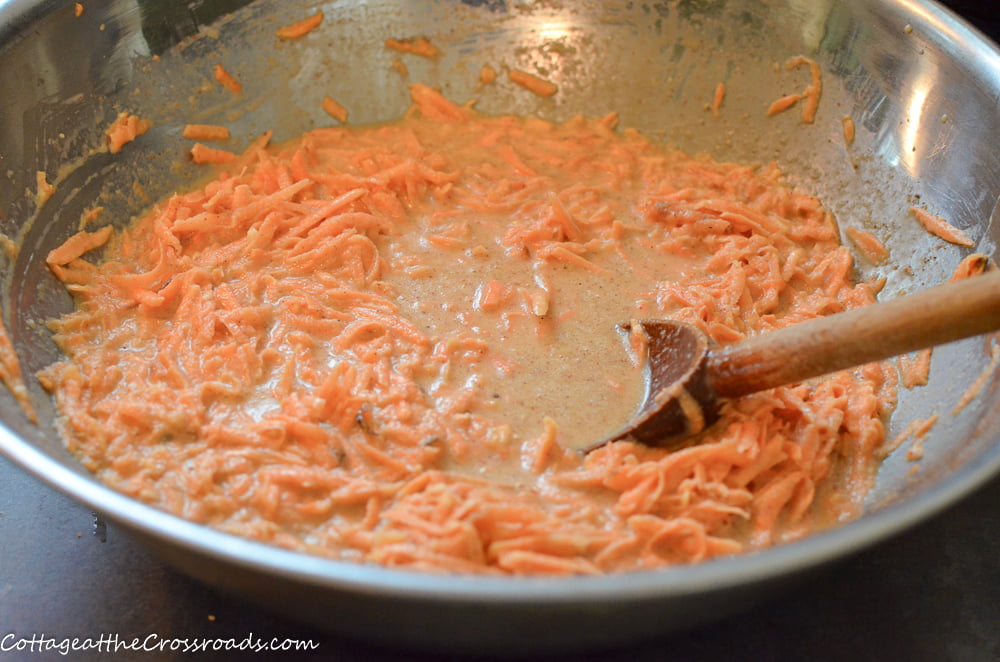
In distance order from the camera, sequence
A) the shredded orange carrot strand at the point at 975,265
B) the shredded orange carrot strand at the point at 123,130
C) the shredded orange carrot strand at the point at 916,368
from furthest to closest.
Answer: the shredded orange carrot strand at the point at 123,130
the shredded orange carrot strand at the point at 975,265
the shredded orange carrot strand at the point at 916,368

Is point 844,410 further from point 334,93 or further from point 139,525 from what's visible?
point 334,93

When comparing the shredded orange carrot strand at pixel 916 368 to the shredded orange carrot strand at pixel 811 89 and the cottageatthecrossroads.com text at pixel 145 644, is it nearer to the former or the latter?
the shredded orange carrot strand at pixel 811 89

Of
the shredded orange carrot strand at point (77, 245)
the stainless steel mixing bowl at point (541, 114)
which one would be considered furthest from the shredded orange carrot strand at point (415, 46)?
the shredded orange carrot strand at point (77, 245)

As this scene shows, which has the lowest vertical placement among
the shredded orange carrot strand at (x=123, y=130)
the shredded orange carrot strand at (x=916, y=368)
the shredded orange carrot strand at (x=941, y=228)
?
the shredded orange carrot strand at (x=916, y=368)

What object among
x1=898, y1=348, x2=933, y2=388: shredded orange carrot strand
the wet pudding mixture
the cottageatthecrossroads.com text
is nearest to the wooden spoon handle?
the wet pudding mixture

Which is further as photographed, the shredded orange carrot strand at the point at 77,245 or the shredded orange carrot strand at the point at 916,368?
the shredded orange carrot strand at the point at 77,245

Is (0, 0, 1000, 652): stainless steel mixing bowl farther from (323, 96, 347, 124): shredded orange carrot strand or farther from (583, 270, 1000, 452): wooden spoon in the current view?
(583, 270, 1000, 452): wooden spoon

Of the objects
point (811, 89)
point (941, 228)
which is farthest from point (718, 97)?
point (941, 228)
